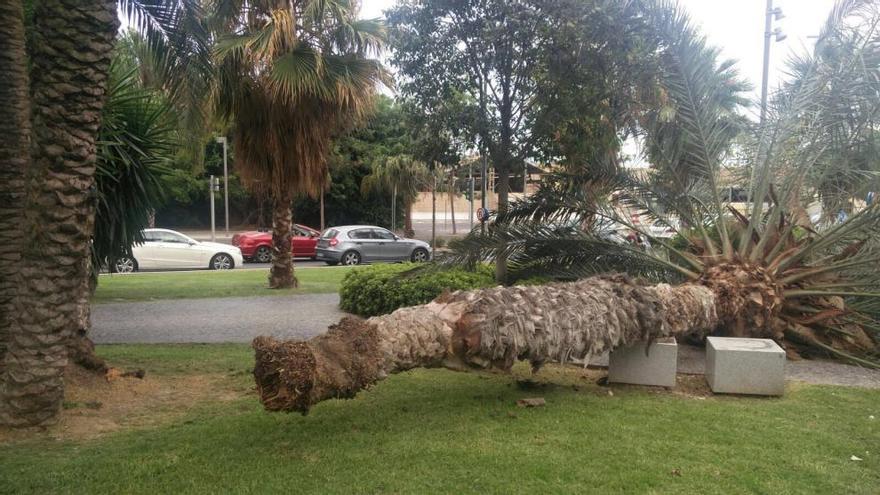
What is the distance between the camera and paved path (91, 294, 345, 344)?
9922 millimetres

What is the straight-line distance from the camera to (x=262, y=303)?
13.1 m

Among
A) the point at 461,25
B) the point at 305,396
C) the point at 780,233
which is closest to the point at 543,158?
the point at 461,25

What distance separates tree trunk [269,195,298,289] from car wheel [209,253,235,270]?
735cm

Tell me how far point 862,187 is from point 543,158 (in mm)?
3994

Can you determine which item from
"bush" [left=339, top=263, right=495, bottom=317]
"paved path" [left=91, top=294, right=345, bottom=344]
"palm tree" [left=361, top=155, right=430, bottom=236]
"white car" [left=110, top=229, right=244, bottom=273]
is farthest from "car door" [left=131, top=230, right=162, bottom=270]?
"palm tree" [left=361, top=155, right=430, bottom=236]

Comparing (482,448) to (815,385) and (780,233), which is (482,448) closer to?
(815,385)

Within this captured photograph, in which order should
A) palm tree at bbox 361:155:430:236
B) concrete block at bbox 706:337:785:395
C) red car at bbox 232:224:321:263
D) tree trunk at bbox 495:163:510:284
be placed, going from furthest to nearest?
palm tree at bbox 361:155:430:236
red car at bbox 232:224:321:263
tree trunk at bbox 495:163:510:284
concrete block at bbox 706:337:785:395

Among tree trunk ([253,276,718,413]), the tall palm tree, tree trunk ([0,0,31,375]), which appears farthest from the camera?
the tall palm tree

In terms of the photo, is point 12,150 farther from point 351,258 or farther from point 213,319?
point 351,258

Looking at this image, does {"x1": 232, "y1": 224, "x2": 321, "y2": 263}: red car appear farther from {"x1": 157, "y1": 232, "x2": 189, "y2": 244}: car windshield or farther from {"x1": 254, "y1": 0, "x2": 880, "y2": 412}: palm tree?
{"x1": 254, "y1": 0, "x2": 880, "y2": 412}: palm tree

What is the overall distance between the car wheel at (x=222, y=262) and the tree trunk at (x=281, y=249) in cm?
735

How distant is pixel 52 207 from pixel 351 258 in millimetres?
18899

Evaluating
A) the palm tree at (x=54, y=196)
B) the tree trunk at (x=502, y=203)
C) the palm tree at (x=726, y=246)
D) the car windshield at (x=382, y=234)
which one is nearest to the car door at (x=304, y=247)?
the car windshield at (x=382, y=234)

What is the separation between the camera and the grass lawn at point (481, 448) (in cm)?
418
